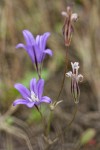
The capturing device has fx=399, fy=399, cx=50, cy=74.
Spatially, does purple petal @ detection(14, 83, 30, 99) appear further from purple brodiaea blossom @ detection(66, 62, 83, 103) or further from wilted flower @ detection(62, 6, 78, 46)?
wilted flower @ detection(62, 6, 78, 46)

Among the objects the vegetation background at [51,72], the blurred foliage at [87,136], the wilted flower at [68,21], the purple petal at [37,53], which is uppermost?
the wilted flower at [68,21]

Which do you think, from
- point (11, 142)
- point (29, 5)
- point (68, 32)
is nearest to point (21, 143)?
point (11, 142)

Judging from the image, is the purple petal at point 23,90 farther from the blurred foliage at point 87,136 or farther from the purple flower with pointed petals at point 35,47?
the blurred foliage at point 87,136

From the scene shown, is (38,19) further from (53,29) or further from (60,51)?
(60,51)

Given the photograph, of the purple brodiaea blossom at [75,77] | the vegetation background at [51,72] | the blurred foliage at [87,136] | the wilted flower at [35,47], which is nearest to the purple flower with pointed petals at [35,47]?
the wilted flower at [35,47]

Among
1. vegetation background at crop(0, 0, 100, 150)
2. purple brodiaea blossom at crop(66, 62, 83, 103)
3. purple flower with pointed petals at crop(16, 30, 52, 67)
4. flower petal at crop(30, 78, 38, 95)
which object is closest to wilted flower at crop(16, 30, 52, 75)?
purple flower with pointed petals at crop(16, 30, 52, 67)

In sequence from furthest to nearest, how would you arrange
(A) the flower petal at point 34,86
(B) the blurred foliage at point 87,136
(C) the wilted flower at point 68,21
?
(B) the blurred foliage at point 87,136 < (A) the flower petal at point 34,86 < (C) the wilted flower at point 68,21

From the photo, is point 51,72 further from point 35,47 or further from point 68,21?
point 68,21

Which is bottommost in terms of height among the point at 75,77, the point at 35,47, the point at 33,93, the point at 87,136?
the point at 87,136

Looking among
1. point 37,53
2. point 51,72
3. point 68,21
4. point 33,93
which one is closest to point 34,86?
point 33,93
